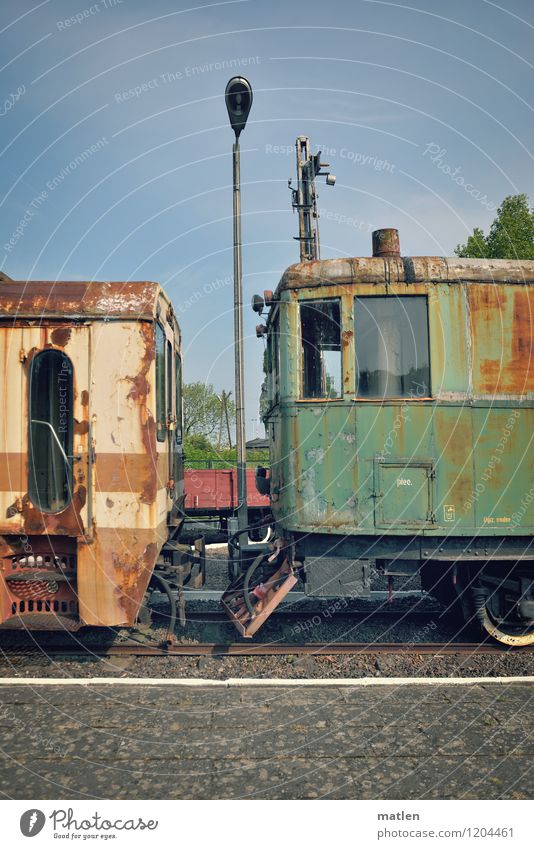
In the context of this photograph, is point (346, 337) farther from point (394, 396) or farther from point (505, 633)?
point (505, 633)

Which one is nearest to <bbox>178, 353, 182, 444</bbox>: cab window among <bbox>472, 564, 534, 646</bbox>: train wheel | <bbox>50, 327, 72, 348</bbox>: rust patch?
<bbox>50, 327, 72, 348</bbox>: rust patch

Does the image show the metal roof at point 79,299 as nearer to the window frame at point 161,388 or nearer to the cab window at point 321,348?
the window frame at point 161,388

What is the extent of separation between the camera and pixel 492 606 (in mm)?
6094

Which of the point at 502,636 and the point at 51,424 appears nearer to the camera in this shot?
the point at 51,424

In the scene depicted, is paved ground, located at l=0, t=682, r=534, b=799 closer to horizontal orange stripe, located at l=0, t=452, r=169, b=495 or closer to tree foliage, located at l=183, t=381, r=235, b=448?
horizontal orange stripe, located at l=0, t=452, r=169, b=495

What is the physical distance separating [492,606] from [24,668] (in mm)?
4687

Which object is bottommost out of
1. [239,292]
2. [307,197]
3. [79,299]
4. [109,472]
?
[109,472]

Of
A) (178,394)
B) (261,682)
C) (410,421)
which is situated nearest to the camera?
(261,682)

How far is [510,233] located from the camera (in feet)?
78.8

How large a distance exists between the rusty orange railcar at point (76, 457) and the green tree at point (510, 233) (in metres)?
22.0

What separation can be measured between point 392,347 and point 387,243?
4.23 ft

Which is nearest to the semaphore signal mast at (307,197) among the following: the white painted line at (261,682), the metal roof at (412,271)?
the metal roof at (412,271)

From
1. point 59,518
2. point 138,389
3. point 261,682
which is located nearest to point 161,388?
point 138,389

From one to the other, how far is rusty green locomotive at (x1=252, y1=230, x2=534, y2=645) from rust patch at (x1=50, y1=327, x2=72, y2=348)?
214 centimetres
